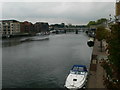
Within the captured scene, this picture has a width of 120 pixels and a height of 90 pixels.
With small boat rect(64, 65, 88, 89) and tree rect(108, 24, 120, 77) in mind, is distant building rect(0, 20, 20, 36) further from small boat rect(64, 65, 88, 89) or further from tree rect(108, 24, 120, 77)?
tree rect(108, 24, 120, 77)

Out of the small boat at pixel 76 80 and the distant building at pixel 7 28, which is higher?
the distant building at pixel 7 28

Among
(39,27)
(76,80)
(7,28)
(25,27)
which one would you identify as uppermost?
(39,27)

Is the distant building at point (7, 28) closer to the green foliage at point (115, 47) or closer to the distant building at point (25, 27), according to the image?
the distant building at point (25, 27)

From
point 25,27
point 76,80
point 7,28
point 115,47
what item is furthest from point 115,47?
point 25,27

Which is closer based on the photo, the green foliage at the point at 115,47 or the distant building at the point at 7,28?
the green foliage at the point at 115,47

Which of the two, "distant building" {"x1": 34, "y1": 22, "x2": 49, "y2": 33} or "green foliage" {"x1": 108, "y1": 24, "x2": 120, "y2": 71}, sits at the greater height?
"distant building" {"x1": 34, "y1": 22, "x2": 49, "y2": 33}

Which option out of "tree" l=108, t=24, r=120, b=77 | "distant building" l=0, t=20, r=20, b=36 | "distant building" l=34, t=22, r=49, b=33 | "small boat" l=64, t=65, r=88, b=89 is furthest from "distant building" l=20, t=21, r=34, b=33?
"tree" l=108, t=24, r=120, b=77

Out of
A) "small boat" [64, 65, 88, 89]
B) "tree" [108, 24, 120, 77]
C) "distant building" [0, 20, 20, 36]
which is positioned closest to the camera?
"tree" [108, 24, 120, 77]

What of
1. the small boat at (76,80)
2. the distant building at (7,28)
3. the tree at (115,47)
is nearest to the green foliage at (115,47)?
the tree at (115,47)

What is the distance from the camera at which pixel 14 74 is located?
86.7 feet

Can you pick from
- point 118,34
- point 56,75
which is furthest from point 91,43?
point 118,34

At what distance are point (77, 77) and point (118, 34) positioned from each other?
11.2 m

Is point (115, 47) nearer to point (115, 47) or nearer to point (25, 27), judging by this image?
point (115, 47)

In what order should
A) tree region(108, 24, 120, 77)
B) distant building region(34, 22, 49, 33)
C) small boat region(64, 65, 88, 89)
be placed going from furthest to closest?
distant building region(34, 22, 49, 33) < small boat region(64, 65, 88, 89) < tree region(108, 24, 120, 77)
